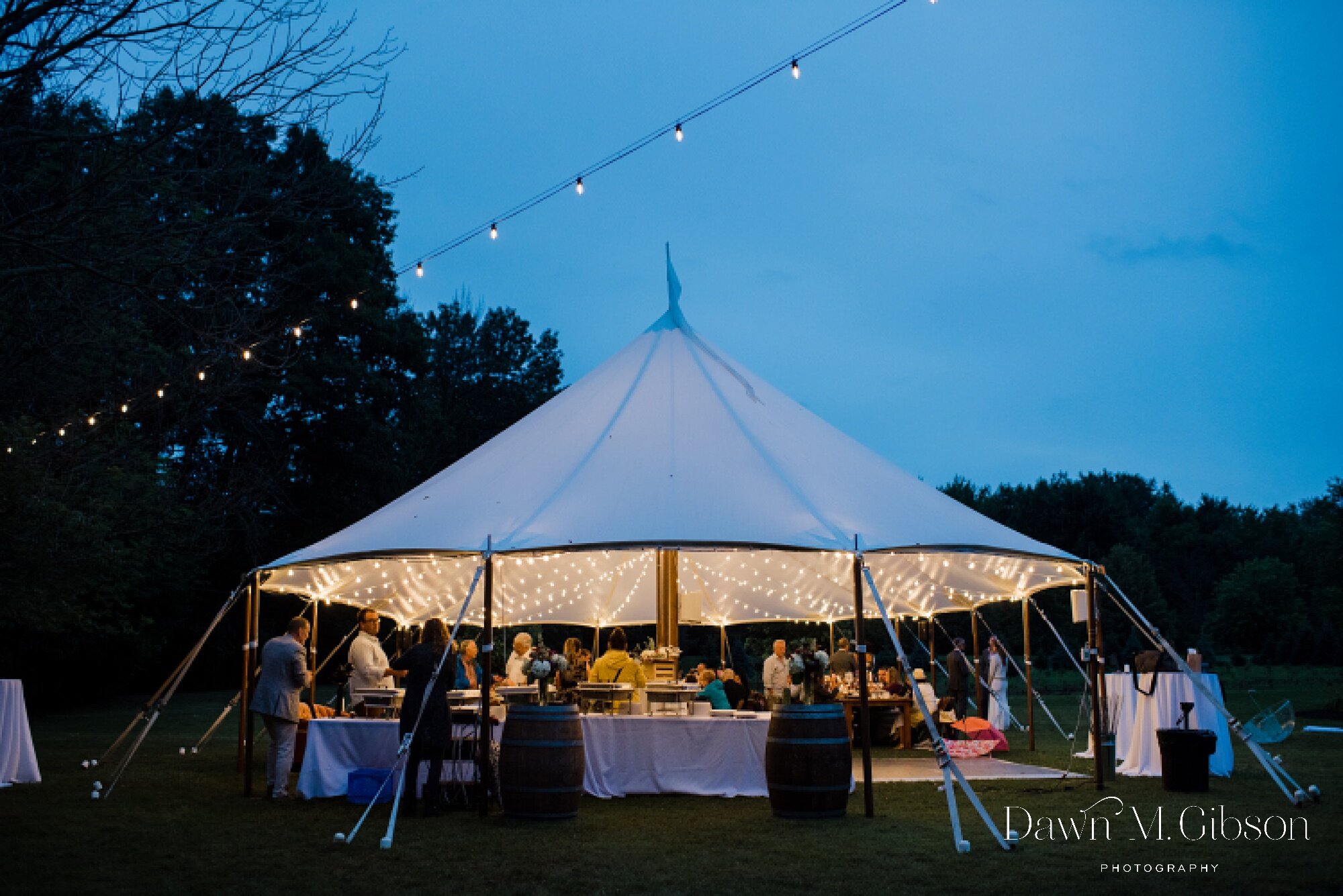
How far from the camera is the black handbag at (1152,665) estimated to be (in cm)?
1105

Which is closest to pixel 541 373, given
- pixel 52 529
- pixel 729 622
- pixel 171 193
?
pixel 729 622

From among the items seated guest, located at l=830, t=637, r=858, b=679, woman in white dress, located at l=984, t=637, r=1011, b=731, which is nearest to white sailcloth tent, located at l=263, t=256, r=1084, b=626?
seated guest, located at l=830, t=637, r=858, b=679

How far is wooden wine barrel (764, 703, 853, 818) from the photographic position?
7996 millimetres

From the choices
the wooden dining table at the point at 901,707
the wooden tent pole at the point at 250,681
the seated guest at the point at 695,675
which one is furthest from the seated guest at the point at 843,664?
the wooden tent pole at the point at 250,681

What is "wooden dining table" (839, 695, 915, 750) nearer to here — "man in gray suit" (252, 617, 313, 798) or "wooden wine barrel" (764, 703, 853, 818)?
"wooden wine barrel" (764, 703, 853, 818)

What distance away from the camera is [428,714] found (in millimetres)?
8391

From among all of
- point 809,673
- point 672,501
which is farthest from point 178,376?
point 809,673

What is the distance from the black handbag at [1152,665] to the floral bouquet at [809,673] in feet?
13.2

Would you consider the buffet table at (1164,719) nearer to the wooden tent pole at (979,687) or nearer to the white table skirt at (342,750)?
the wooden tent pole at (979,687)

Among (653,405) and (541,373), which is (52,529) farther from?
(541,373)

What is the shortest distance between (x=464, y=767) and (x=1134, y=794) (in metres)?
5.29

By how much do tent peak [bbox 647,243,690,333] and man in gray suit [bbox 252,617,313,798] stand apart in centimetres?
496

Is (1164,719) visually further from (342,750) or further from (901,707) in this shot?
(342,750)

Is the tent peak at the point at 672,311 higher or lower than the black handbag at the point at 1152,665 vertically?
higher
